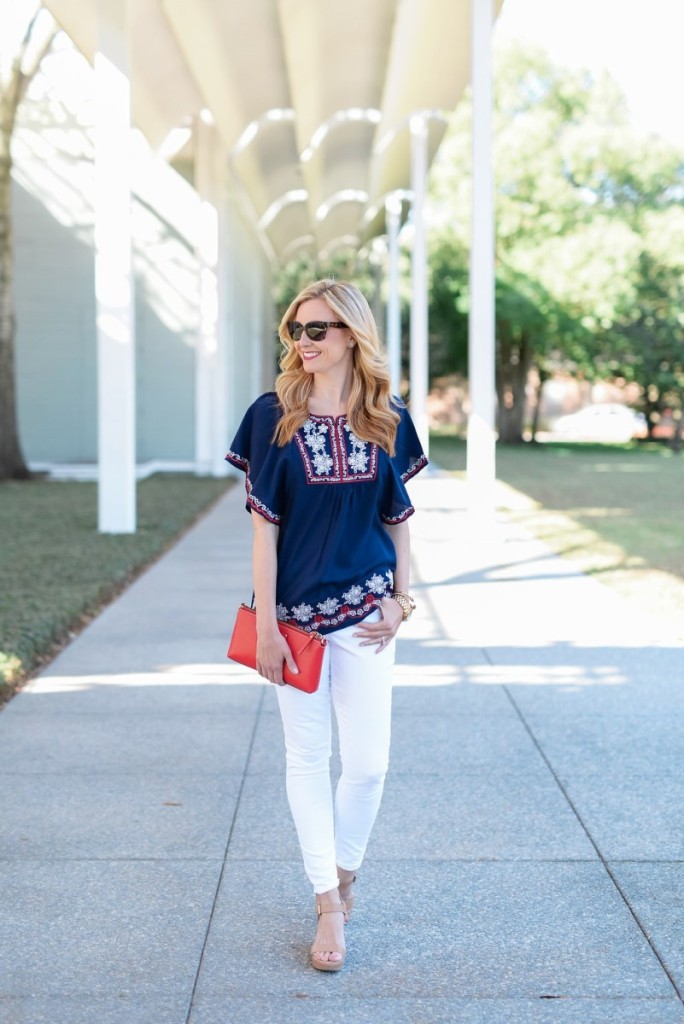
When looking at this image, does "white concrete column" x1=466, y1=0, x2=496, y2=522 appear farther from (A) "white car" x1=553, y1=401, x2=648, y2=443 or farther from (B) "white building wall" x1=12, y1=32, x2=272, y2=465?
(A) "white car" x1=553, y1=401, x2=648, y2=443

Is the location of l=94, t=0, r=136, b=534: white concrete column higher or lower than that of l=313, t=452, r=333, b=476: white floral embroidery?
higher

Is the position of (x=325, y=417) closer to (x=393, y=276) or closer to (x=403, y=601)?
(x=403, y=601)

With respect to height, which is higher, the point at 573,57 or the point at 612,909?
the point at 573,57

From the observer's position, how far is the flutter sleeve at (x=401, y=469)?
3.42 m

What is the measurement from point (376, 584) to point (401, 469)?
0.33 meters

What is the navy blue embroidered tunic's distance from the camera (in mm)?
3295

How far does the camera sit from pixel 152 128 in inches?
775

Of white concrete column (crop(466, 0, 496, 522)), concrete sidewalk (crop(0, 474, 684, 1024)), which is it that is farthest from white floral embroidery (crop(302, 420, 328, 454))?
white concrete column (crop(466, 0, 496, 522))

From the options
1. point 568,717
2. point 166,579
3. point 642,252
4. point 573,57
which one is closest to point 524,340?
point 642,252

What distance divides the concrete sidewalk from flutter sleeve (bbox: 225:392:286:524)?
1169 millimetres

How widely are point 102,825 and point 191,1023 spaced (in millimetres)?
1471

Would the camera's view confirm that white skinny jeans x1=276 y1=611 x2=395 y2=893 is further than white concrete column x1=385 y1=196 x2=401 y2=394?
No

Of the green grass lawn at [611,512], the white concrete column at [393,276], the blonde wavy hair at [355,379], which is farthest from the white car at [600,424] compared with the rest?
the blonde wavy hair at [355,379]

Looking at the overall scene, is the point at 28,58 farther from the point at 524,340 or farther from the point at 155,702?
the point at 524,340
